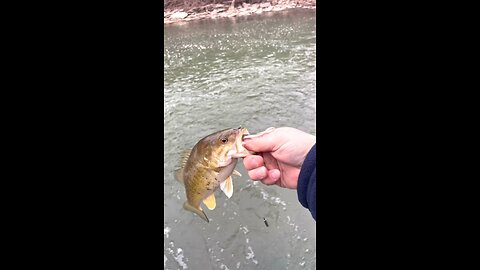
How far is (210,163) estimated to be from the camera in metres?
2.04

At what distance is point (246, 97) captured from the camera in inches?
379

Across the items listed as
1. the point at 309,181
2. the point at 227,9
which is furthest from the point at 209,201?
the point at 227,9

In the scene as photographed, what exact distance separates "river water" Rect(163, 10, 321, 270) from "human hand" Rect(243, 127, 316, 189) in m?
2.51

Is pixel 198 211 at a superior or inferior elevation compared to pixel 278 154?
inferior

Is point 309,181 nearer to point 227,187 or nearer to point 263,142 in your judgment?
point 263,142

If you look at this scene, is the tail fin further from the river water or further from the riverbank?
the riverbank

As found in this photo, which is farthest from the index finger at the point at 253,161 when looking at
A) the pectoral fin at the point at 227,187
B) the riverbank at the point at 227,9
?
the riverbank at the point at 227,9

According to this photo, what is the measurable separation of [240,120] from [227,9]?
21.1 m

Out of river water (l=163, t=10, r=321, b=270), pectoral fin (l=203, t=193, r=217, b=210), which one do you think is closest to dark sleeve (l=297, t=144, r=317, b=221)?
pectoral fin (l=203, t=193, r=217, b=210)
